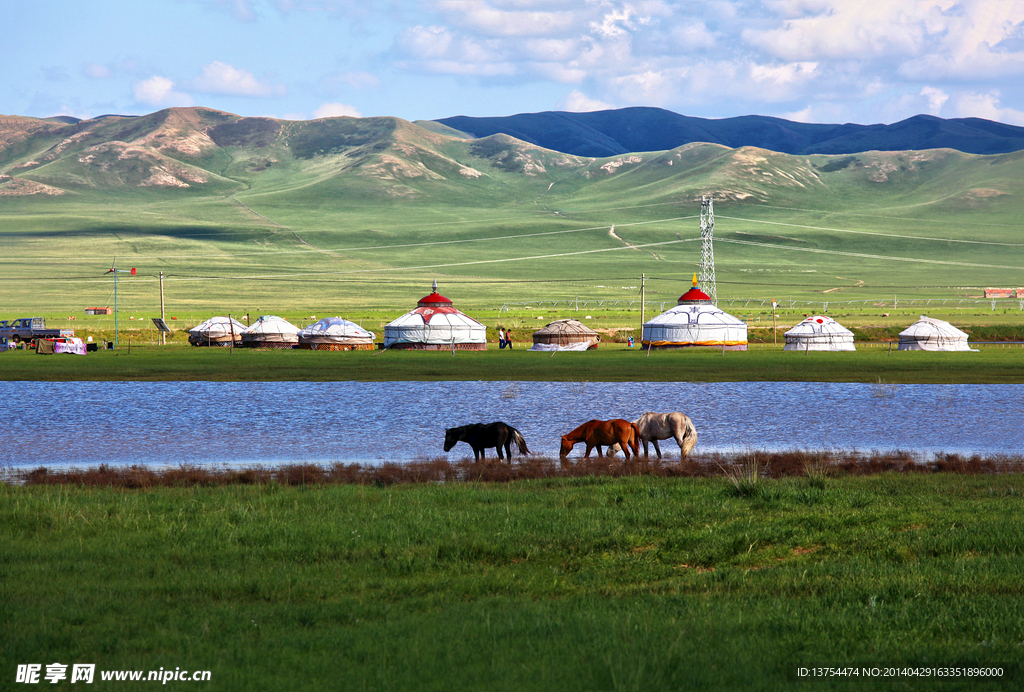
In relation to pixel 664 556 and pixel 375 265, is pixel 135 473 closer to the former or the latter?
pixel 664 556

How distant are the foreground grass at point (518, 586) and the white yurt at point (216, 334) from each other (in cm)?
5918

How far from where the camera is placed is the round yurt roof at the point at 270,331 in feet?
225

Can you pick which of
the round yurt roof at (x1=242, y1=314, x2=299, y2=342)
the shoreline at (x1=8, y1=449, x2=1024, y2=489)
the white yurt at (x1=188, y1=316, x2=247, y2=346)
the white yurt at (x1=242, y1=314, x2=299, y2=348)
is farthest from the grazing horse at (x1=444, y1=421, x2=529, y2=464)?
the white yurt at (x1=188, y1=316, x2=247, y2=346)

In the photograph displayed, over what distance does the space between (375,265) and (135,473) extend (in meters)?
172

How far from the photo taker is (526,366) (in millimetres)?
47156

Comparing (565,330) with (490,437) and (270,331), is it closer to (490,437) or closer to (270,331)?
(270,331)

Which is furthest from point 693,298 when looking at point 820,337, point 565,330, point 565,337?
point 565,337

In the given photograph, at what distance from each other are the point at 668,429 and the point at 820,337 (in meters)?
48.1

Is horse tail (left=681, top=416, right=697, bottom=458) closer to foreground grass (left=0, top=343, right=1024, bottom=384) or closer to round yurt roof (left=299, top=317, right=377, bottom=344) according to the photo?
foreground grass (left=0, top=343, right=1024, bottom=384)

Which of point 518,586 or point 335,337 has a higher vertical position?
point 335,337

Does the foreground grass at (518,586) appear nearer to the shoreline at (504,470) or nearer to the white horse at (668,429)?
the shoreline at (504,470)

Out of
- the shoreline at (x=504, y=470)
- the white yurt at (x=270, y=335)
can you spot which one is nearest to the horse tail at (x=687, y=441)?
the shoreline at (x=504, y=470)

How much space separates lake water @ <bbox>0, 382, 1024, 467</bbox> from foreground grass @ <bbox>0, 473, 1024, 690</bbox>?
813cm

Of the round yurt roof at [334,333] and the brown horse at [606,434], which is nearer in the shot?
the brown horse at [606,434]
